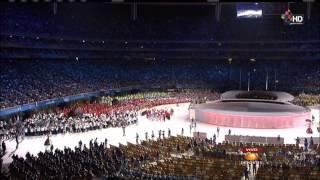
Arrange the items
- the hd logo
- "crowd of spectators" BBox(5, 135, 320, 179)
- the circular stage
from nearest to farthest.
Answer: "crowd of spectators" BBox(5, 135, 320, 179) → the circular stage → the hd logo

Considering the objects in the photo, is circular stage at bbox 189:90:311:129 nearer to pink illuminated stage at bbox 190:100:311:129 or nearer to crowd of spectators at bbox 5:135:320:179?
pink illuminated stage at bbox 190:100:311:129

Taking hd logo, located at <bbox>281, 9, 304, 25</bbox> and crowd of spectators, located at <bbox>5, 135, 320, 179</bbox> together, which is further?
hd logo, located at <bbox>281, 9, 304, 25</bbox>

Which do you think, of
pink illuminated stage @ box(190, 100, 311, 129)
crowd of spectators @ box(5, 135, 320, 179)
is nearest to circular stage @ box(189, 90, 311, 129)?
pink illuminated stage @ box(190, 100, 311, 129)

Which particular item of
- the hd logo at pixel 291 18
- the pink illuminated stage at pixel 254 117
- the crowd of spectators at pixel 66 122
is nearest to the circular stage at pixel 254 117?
the pink illuminated stage at pixel 254 117

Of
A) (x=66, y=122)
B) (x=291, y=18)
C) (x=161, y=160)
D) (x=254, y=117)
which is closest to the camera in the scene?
(x=161, y=160)

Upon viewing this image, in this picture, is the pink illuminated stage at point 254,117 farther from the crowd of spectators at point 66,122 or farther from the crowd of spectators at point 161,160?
the crowd of spectators at point 161,160

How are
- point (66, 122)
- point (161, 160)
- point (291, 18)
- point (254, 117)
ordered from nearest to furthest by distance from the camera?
point (161, 160) < point (66, 122) < point (254, 117) < point (291, 18)

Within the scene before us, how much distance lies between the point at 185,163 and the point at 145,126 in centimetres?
1801

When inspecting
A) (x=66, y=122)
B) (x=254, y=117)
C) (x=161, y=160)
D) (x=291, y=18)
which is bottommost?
(x=161, y=160)

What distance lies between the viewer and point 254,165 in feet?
87.4

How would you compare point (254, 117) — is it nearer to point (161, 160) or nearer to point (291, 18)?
point (291, 18)

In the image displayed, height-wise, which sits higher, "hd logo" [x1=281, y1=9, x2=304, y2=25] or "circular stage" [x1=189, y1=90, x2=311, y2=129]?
"hd logo" [x1=281, y1=9, x2=304, y2=25]

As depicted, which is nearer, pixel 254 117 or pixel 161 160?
pixel 161 160

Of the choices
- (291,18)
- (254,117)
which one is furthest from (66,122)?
(291,18)
